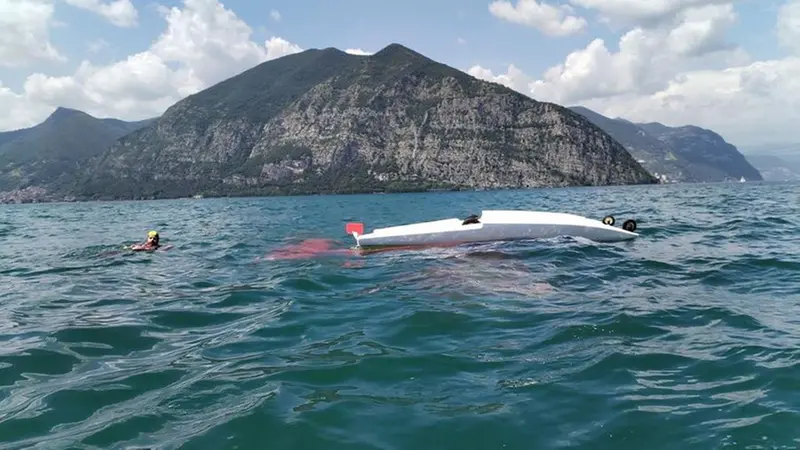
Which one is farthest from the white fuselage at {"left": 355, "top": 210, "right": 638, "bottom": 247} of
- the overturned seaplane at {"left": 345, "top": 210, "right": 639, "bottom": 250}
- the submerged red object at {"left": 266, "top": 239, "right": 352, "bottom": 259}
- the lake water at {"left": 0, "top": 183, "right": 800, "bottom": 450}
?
the lake water at {"left": 0, "top": 183, "right": 800, "bottom": 450}

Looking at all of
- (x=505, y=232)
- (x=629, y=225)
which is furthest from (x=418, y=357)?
(x=629, y=225)

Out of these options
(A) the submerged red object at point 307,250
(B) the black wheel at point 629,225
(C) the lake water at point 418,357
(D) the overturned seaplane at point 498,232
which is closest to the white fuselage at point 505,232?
(D) the overturned seaplane at point 498,232

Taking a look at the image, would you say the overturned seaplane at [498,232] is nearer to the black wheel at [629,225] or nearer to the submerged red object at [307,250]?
the black wheel at [629,225]

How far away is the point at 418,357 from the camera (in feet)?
22.2

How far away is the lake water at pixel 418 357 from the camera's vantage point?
471 cm

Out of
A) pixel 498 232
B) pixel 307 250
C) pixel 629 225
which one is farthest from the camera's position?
pixel 629 225

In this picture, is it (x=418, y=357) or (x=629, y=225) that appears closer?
(x=418, y=357)

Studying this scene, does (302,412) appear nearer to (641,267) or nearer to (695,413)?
(695,413)

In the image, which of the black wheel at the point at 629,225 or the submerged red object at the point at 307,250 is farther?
the black wheel at the point at 629,225

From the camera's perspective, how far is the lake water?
15.5ft

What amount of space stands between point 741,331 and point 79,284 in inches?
581

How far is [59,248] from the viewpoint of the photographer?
23.1 meters

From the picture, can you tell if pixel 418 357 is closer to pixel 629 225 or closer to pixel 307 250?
pixel 307 250

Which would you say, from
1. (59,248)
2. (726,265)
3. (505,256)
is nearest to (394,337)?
(505,256)
